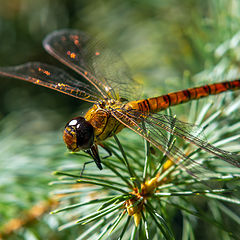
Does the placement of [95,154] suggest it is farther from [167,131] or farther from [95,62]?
[95,62]

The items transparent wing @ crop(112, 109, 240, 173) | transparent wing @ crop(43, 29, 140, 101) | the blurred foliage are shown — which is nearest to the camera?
transparent wing @ crop(112, 109, 240, 173)

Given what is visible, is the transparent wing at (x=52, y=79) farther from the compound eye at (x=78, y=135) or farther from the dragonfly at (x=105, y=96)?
the compound eye at (x=78, y=135)

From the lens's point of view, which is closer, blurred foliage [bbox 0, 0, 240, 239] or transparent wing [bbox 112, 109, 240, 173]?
transparent wing [bbox 112, 109, 240, 173]

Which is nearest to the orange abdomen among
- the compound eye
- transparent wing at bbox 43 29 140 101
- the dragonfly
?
the dragonfly

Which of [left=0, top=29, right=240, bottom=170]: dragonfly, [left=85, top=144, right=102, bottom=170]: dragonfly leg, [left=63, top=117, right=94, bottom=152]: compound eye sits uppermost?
[left=0, top=29, right=240, bottom=170]: dragonfly

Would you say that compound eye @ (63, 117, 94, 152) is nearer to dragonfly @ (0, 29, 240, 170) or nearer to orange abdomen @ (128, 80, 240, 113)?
dragonfly @ (0, 29, 240, 170)

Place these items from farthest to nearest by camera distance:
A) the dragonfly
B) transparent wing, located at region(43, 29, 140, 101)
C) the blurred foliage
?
transparent wing, located at region(43, 29, 140, 101)
the blurred foliage
the dragonfly

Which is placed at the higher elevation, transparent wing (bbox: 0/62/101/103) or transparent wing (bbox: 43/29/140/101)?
transparent wing (bbox: 43/29/140/101)
